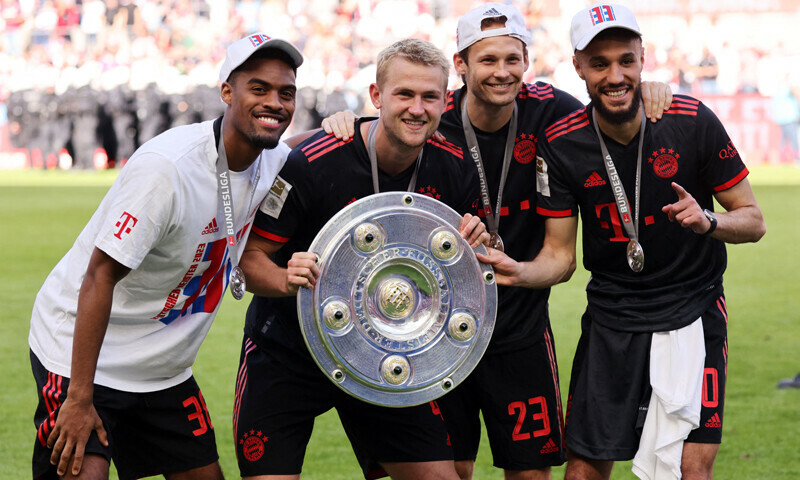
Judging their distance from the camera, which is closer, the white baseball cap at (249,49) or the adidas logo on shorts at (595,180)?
the white baseball cap at (249,49)

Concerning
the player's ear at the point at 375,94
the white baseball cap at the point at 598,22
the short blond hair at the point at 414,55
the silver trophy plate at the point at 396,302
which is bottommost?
the silver trophy plate at the point at 396,302

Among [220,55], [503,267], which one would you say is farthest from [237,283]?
[220,55]

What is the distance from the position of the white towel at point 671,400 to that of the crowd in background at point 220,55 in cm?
1843

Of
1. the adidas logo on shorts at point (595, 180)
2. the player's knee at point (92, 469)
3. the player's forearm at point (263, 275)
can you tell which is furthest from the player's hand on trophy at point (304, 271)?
the adidas logo on shorts at point (595, 180)

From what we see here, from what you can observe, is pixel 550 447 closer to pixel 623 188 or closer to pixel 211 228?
pixel 623 188

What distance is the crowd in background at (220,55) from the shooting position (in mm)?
24391

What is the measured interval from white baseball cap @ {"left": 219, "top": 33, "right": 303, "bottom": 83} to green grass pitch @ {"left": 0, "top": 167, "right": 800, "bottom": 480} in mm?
2405

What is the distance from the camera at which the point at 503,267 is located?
12.6 ft

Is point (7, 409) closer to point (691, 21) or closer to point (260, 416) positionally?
point (260, 416)

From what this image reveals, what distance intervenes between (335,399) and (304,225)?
66cm

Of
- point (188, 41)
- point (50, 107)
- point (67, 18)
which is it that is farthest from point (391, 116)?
point (67, 18)

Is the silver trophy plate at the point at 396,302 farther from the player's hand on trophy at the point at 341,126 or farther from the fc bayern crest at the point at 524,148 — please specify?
the fc bayern crest at the point at 524,148

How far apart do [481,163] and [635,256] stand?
0.72 meters

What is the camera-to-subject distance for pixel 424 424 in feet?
13.3
